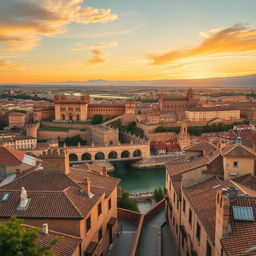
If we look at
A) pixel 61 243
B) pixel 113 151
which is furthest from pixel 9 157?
pixel 113 151

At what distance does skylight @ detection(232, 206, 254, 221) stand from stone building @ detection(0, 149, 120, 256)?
4.00 meters

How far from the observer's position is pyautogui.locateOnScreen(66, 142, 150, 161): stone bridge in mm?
39938

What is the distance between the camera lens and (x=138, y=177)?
3562 cm

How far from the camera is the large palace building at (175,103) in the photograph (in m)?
76.3

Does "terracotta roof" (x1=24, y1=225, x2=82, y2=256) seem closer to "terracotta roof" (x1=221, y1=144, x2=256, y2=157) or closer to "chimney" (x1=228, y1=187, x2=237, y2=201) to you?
"chimney" (x1=228, y1=187, x2=237, y2=201)

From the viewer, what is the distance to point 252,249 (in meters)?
5.92

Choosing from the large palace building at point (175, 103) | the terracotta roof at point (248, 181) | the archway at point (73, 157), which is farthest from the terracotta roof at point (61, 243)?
the large palace building at point (175, 103)

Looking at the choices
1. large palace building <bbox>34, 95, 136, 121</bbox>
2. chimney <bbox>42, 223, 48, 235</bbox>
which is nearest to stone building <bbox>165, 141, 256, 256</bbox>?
chimney <bbox>42, 223, 48, 235</bbox>

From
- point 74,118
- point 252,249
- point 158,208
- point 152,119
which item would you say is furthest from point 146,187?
point 74,118

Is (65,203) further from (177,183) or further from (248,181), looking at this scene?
(248,181)

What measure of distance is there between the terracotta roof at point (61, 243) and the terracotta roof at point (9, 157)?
357 inches

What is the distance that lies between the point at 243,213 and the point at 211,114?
6276cm

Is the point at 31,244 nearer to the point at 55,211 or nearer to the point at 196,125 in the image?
the point at 55,211

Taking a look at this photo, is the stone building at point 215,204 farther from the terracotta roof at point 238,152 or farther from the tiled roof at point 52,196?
the tiled roof at point 52,196
